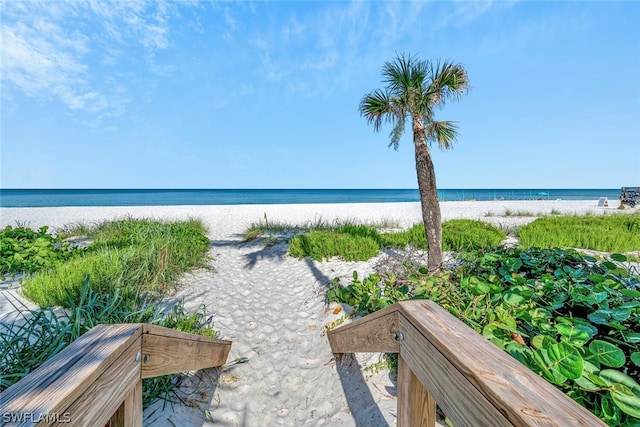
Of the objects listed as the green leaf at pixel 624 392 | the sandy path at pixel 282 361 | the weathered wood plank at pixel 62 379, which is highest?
the weathered wood plank at pixel 62 379

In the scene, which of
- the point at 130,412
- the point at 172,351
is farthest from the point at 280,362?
the point at 130,412

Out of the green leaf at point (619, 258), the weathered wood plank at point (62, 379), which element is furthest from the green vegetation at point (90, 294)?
the green leaf at point (619, 258)

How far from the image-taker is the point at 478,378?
772 millimetres

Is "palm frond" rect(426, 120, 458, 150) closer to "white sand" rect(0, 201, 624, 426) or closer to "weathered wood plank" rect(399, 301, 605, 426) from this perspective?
"white sand" rect(0, 201, 624, 426)

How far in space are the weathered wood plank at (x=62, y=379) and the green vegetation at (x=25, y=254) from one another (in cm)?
523

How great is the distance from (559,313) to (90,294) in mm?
4217

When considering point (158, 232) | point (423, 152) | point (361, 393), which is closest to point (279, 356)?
point (361, 393)

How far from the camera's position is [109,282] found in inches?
147

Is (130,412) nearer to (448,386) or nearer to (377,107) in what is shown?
(448,386)

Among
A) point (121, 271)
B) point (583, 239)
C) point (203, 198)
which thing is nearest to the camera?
point (121, 271)

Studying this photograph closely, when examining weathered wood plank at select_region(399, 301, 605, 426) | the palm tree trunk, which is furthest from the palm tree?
weathered wood plank at select_region(399, 301, 605, 426)

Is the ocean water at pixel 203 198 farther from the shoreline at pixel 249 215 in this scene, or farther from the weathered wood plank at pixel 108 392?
the weathered wood plank at pixel 108 392

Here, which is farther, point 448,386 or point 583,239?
point 583,239

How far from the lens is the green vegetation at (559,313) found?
1.27 metres
